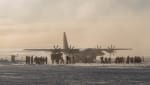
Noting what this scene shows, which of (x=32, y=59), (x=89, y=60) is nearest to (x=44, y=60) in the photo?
(x=32, y=59)

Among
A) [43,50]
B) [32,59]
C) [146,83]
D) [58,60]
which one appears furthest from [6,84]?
[43,50]

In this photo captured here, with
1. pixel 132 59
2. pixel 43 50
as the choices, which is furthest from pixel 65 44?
pixel 132 59

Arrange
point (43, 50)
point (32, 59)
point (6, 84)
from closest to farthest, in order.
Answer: point (6, 84)
point (32, 59)
point (43, 50)

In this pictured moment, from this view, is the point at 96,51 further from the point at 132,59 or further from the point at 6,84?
the point at 6,84

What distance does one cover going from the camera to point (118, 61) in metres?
122

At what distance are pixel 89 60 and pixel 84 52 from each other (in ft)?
8.57

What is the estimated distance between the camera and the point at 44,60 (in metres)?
128

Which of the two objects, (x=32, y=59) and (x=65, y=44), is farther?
(x=65, y=44)

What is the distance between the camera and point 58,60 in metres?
123

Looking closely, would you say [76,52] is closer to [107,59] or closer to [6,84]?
[107,59]

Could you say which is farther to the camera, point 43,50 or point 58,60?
point 43,50

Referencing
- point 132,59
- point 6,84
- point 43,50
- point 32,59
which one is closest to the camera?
point 6,84

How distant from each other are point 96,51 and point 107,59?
4066 mm

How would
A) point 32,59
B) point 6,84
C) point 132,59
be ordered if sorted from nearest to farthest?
point 6,84
point 132,59
point 32,59
